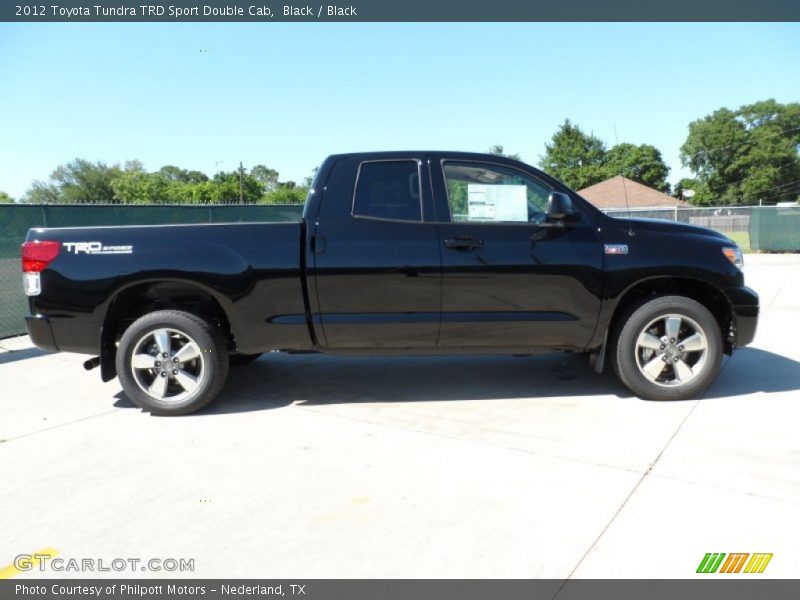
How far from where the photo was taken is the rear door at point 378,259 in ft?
14.1

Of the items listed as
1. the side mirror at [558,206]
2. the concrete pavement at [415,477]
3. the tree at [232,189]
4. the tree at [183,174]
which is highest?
the tree at [183,174]

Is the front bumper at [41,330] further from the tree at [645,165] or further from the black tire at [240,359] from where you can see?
the tree at [645,165]

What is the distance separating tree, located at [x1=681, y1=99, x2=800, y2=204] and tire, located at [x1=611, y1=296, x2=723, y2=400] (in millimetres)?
88809

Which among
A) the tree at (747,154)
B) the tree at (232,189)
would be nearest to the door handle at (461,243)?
the tree at (232,189)

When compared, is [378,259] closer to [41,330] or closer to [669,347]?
[669,347]

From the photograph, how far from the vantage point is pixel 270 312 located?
173 inches

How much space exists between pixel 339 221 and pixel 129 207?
235 inches

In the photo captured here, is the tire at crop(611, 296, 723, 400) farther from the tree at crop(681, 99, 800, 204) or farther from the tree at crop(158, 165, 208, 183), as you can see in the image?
the tree at crop(158, 165, 208, 183)

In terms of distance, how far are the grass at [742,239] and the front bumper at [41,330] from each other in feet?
73.4

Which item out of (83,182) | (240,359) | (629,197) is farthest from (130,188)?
(240,359)

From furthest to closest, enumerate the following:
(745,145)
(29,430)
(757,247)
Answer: (745,145) < (757,247) < (29,430)

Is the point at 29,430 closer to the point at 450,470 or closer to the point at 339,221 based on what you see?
the point at 339,221

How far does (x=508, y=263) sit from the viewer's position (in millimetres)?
4340
